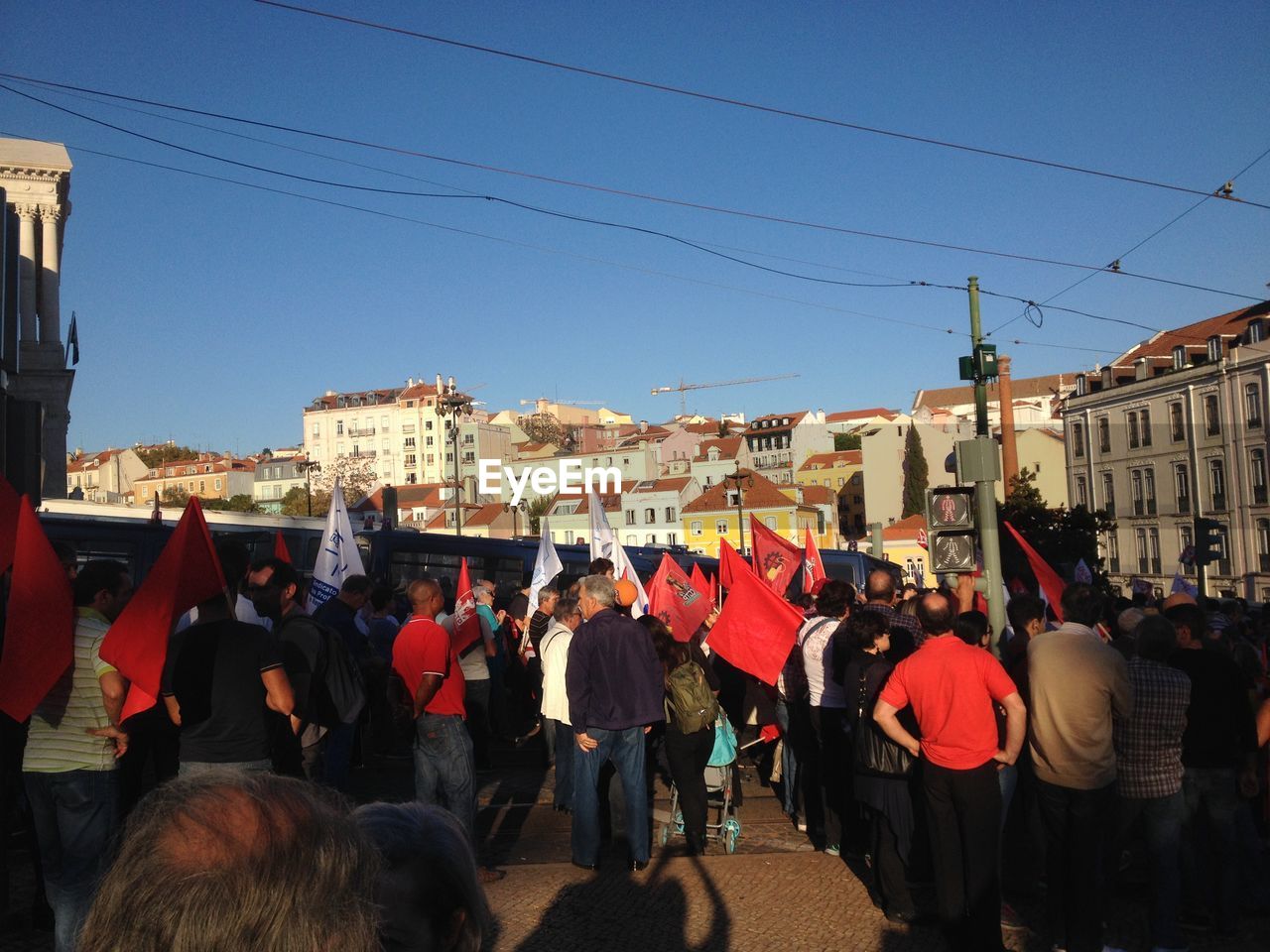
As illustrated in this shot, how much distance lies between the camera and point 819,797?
376 inches

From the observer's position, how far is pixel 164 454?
157m

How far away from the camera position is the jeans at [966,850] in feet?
20.8

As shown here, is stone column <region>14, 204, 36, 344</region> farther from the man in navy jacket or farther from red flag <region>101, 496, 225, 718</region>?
red flag <region>101, 496, 225, 718</region>

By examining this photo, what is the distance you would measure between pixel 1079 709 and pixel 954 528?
13.2ft

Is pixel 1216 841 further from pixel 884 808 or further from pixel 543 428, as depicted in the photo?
pixel 543 428

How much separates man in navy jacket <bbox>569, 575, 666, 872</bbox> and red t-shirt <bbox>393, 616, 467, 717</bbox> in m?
0.92

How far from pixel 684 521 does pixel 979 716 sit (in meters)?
83.6

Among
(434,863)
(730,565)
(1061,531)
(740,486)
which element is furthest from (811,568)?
(740,486)

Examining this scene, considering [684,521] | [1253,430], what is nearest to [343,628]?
[1253,430]

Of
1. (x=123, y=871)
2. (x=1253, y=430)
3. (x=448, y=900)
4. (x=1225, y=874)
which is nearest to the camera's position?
(x=123, y=871)

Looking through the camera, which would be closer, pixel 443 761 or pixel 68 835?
pixel 68 835

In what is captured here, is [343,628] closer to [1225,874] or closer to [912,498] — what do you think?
[1225,874]

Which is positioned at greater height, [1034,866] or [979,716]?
[979,716]

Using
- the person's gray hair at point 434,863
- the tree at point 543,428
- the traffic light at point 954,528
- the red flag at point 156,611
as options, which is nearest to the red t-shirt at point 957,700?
the traffic light at point 954,528
